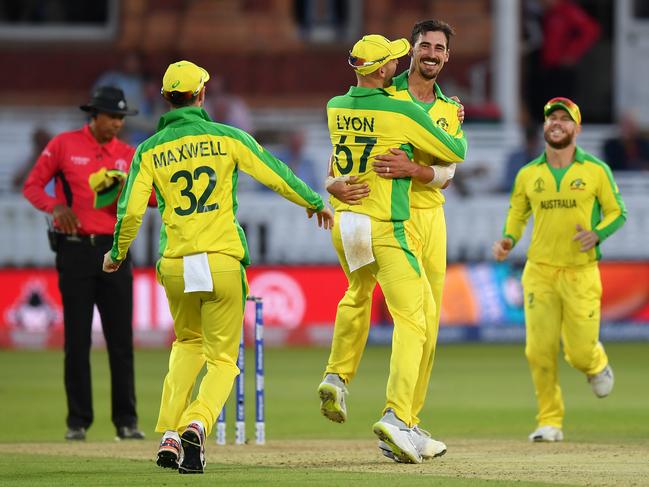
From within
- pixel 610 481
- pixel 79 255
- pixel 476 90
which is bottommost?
pixel 610 481

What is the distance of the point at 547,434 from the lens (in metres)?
11.3

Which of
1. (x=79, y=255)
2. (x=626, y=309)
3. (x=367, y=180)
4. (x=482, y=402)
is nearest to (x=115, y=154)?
(x=79, y=255)

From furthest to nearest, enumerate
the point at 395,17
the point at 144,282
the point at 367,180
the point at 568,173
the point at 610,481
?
the point at 395,17, the point at 144,282, the point at 568,173, the point at 367,180, the point at 610,481

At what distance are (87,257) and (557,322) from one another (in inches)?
125

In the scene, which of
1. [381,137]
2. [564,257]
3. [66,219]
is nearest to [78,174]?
[66,219]

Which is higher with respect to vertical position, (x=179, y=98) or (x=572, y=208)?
(x=179, y=98)

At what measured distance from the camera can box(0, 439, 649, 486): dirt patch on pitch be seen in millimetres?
9125

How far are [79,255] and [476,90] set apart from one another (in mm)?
13055

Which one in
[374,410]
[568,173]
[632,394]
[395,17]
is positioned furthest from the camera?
[395,17]

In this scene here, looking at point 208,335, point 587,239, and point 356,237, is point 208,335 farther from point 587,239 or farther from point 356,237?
point 587,239

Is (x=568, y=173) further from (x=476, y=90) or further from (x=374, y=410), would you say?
(x=476, y=90)

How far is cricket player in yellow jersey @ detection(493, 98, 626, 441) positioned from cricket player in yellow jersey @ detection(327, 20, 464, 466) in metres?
1.42

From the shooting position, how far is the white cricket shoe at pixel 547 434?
11.2 m

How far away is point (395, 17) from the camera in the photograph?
23844mm
